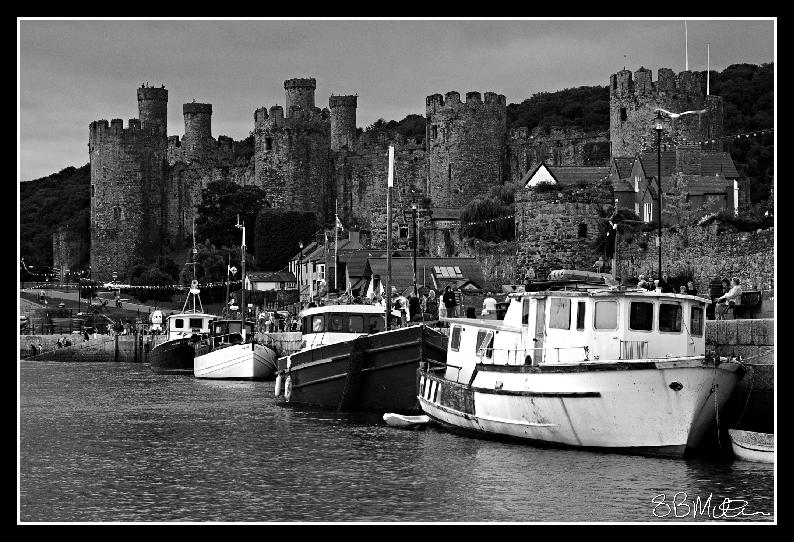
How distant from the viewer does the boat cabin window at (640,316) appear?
69.5 feet

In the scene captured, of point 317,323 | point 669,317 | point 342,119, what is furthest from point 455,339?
point 342,119

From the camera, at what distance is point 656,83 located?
62.9 m

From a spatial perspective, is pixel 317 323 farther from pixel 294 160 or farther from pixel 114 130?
pixel 114 130

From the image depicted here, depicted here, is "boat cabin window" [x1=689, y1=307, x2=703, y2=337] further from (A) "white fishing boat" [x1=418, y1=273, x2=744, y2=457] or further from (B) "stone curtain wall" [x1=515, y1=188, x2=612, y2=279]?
(B) "stone curtain wall" [x1=515, y1=188, x2=612, y2=279]

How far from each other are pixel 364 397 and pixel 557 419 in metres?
7.49

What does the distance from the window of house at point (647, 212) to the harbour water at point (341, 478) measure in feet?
77.1

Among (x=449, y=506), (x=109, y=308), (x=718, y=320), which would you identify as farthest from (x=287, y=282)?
(x=449, y=506)

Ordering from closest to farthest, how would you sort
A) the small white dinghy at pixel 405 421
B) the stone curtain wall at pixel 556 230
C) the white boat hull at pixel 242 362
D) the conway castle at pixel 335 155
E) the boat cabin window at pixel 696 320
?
the boat cabin window at pixel 696 320
the small white dinghy at pixel 405 421
the stone curtain wall at pixel 556 230
the white boat hull at pixel 242 362
the conway castle at pixel 335 155

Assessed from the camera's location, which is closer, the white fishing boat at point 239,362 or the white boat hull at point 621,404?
the white boat hull at point 621,404

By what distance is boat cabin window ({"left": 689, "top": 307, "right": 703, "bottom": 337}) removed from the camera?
2136cm

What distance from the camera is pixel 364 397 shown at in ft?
92.0

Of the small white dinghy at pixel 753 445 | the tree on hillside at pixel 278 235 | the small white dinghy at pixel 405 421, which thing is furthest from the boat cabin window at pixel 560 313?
the tree on hillside at pixel 278 235

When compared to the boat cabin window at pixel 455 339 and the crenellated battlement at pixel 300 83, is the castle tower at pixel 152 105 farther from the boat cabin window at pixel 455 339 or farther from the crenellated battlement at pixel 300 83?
the boat cabin window at pixel 455 339

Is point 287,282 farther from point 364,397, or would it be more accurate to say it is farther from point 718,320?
point 718,320
